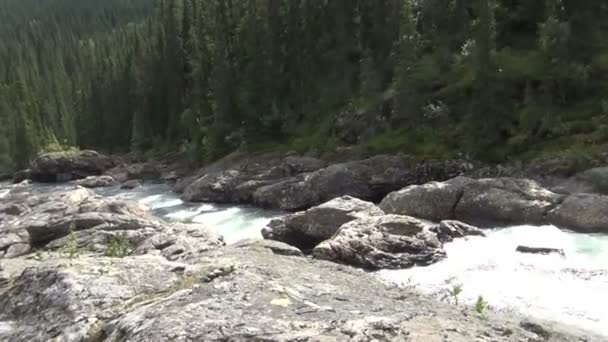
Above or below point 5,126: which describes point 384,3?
above

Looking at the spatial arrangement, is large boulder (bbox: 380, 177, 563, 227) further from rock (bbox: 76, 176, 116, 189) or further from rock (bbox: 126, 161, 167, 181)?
rock (bbox: 76, 176, 116, 189)

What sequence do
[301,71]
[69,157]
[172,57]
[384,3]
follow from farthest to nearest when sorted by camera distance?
[172,57], [69,157], [301,71], [384,3]

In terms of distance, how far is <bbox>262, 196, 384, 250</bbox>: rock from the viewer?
99.7ft

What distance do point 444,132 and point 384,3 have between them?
25639 millimetres

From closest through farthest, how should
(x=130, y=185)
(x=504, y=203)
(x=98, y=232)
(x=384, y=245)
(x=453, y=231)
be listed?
(x=98, y=232) < (x=384, y=245) < (x=453, y=231) < (x=504, y=203) < (x=130, y=185)

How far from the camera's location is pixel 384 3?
70750 millimetres

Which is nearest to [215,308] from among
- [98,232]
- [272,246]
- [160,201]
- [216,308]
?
[216,308]

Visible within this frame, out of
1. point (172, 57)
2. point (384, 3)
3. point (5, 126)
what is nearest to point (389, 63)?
point (384, 3)

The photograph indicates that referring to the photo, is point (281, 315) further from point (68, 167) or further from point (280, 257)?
point (68, 167)

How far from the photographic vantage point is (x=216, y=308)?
10.5 m

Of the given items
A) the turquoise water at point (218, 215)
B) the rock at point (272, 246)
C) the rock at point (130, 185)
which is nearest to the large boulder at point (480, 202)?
the turquoise water at point (218, 215)

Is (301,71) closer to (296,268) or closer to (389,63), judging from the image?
(389,63)

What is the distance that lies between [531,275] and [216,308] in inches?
623

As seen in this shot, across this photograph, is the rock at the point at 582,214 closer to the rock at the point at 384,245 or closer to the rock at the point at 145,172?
the rock at the point at 384,245
